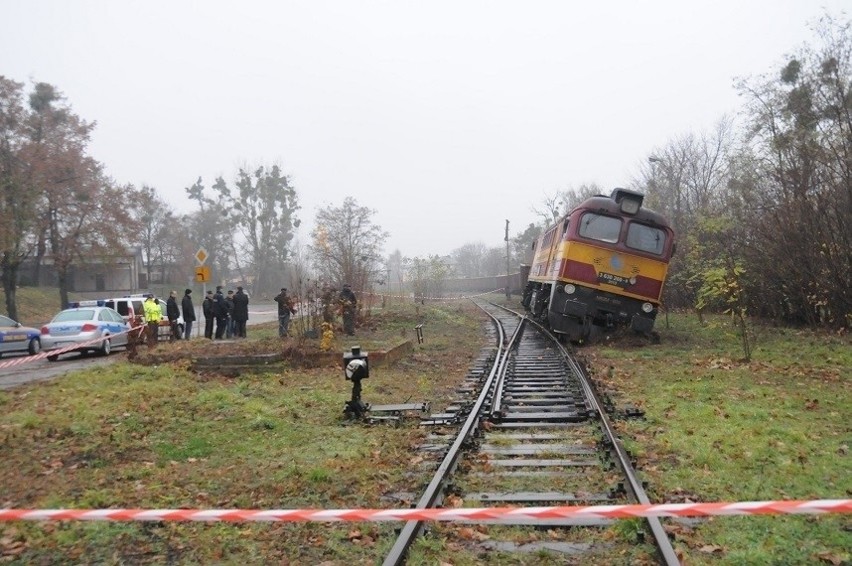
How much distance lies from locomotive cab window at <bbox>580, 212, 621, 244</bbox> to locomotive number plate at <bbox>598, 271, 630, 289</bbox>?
79 cm

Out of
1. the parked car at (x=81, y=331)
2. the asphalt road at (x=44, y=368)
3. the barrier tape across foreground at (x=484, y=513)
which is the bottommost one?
the asphalt road at (x=44, y=368)

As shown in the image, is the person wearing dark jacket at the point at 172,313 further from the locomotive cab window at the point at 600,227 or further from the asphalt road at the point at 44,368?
the locomotive cab window at the point at 600,227

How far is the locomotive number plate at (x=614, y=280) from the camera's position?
53.5 feet

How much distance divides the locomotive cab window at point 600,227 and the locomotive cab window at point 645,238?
32 centimetres

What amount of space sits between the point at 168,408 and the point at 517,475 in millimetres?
5149

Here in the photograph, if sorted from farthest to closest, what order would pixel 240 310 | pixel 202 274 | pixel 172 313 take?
pixel 172 313 → pixel 202 274 → pixel 240 310

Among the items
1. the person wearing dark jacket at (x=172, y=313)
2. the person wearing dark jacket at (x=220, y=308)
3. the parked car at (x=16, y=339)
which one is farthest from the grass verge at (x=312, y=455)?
the person wearing dark jacket at (x=172, y=313)

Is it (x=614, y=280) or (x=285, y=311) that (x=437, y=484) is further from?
(x=285, y=311)

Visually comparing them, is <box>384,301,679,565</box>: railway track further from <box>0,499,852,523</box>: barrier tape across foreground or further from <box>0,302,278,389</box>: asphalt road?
<box>0,302,278,389</box>: asphalt road

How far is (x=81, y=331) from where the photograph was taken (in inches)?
683

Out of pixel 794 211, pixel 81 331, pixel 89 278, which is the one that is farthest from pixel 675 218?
pixel 89 278

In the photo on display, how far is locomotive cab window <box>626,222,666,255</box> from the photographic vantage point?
1650 centimetres

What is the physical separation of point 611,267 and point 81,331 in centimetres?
1278

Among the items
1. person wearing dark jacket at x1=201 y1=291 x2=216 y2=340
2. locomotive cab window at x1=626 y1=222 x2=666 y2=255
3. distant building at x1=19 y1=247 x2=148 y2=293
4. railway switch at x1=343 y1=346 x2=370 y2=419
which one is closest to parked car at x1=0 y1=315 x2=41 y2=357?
person wearing dark jacket at x1=201 y1=291 x2=216 y2=340
